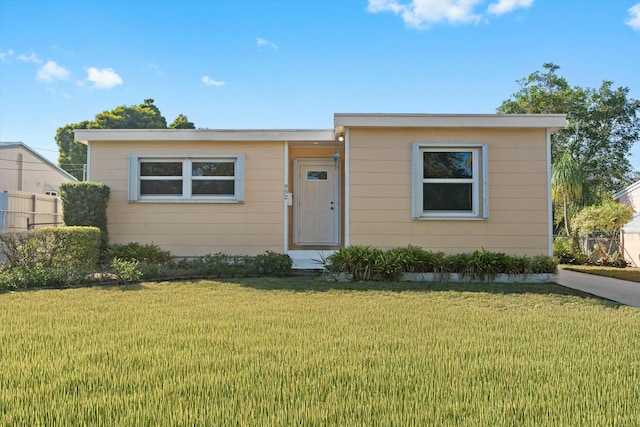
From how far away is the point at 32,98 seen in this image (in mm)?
21891

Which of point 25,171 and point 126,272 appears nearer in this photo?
point 126,272

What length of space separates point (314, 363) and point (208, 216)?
7125 mm

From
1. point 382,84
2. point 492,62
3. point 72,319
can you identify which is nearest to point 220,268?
point 72,319

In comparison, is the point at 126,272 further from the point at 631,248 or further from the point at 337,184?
the point at 631,248

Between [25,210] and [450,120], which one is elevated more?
[450,120]

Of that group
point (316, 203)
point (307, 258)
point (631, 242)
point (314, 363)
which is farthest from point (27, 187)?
point (631, 242)

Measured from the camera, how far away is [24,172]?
69.8 ft

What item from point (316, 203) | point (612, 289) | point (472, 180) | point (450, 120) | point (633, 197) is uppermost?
point (450, 120)

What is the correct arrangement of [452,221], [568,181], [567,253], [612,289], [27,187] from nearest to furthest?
[612,289] → [452,221] → [567,253] → [568,181] → [27,187]

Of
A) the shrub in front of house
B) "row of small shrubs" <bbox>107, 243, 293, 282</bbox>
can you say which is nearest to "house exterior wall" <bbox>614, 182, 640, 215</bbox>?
"row of small shrubs" <bbox>107, 243, 293, 282</bbox>

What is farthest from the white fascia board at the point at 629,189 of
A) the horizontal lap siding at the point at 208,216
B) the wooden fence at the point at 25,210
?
the wooden fence at the point at 25,210

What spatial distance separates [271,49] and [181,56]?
346 centimetres

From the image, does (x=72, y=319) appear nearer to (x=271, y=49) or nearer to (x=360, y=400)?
(x=360, y=400)

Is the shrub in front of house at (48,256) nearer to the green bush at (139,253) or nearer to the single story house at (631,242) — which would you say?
the green bush at (139,253)
